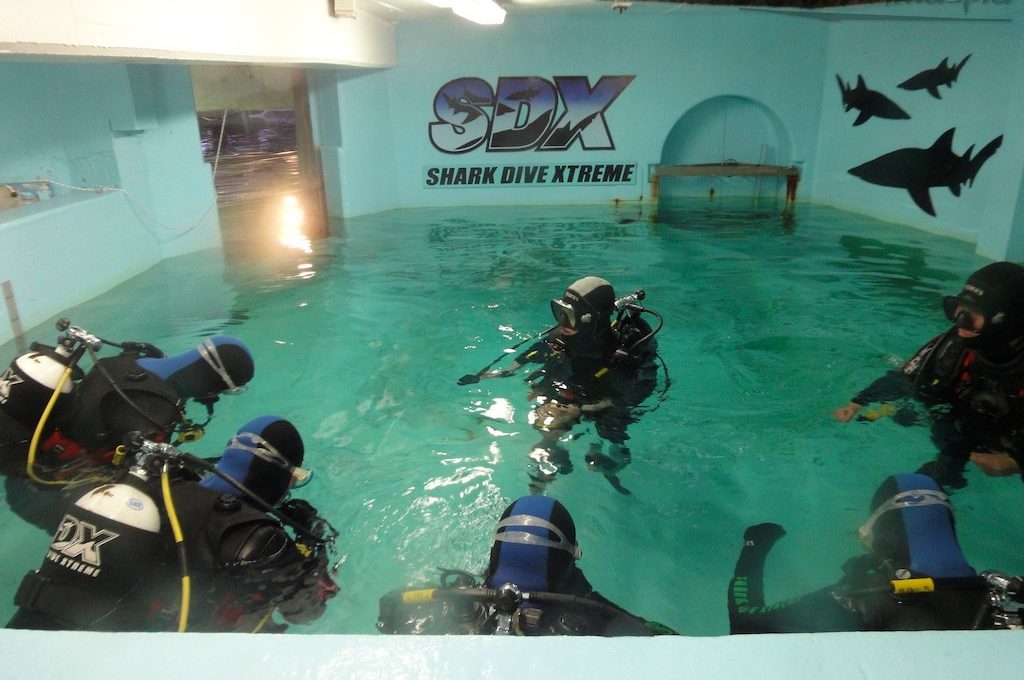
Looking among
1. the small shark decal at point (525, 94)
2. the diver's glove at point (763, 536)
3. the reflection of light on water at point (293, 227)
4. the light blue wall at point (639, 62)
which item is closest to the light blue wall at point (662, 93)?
the light blue wall at point (639, 62)

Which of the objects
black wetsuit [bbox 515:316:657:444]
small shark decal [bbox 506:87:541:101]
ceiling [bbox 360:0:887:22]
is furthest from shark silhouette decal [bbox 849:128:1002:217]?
black wetsuit [bbox 515:316:657:444]

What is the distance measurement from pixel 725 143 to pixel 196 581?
12.7 metres

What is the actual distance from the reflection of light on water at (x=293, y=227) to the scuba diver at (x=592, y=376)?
6.19 metres

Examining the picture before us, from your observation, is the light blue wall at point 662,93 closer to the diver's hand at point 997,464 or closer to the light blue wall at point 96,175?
the light blue wall at point 96,175

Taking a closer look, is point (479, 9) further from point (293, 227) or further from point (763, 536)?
point (763, 536)

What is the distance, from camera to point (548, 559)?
2105mm

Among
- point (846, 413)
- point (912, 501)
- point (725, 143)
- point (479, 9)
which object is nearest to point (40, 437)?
point (912, 501)

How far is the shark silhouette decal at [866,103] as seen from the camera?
33.3 ft

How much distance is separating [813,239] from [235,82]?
18262 mm

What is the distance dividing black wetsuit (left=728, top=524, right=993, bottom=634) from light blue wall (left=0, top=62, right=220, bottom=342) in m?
5.95

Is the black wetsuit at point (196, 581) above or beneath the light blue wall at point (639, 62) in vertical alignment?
beneath

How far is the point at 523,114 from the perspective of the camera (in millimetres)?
12258

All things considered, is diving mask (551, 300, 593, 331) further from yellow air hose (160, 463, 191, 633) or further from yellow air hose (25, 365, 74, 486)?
yellow air hose (25, 365, 74, 486)

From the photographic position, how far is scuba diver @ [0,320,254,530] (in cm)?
280
